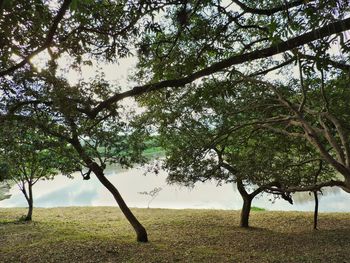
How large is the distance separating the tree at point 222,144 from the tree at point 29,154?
2.14 m

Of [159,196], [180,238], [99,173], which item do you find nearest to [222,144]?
[180,238]

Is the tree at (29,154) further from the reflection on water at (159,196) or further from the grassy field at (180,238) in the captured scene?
the reflection on water at (159,196)

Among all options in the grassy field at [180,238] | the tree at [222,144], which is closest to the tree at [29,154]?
the grassy field at [180,238]

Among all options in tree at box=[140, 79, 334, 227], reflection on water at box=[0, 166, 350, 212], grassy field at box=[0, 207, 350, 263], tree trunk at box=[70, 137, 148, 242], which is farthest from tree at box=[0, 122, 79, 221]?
reflection on water at box=[0, 166, 350, 212]

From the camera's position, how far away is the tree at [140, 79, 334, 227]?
744cm

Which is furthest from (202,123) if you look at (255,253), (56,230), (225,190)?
(225,190)

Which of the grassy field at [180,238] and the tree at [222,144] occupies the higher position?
the tree at [222,144]

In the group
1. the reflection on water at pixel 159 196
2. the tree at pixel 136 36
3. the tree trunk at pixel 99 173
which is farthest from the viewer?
the reflection on water at pixel 159 196

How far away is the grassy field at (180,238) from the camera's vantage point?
6.96 m

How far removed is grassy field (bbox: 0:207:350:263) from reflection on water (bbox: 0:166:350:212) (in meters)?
3.20

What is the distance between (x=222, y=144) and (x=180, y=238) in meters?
2.93

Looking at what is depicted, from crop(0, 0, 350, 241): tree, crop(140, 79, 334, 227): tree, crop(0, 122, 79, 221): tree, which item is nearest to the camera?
crop(0, 0, 350, 241): tree

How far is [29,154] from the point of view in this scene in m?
9.73

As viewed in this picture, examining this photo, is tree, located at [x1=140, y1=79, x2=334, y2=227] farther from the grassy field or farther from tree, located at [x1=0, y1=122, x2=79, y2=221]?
tree, located at [x1=0, y1=122, x2=79, y2=221]
